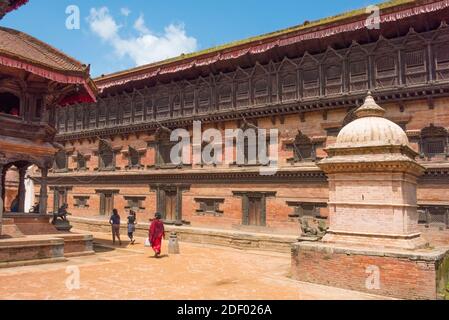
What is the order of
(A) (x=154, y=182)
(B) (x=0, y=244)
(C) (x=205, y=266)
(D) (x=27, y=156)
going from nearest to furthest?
(B) (x=0, y=244) < (C) (x=205, y=266) < (D) (x=27, y=156) < (A) (x=154, y=182)

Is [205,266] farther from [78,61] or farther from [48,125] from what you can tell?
[78,61]

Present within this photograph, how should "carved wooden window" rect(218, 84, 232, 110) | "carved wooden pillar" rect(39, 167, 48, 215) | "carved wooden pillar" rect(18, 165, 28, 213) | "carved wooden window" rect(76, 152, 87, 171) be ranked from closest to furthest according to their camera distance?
1. "carved wooden pillar" rect(39, 167, 48, 215)
2. "carved wooden pillar" rect(18, 165, 28, 213)
3. "carved wooden window" rect(218, 84, 232, 110)
4. "carved wooden window" rect(76, 152, 87, 171)

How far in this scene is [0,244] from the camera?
1138cm

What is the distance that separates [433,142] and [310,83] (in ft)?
19.5

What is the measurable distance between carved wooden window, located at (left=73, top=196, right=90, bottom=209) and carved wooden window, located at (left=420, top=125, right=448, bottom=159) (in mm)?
21963

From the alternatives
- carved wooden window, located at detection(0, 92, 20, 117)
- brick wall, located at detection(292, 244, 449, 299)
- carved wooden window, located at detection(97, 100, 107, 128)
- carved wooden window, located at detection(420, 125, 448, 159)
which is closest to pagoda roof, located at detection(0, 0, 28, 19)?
carved wooden window, located at detection(0, 92, 20, 117)

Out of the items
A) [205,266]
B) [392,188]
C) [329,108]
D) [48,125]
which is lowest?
[205,266]

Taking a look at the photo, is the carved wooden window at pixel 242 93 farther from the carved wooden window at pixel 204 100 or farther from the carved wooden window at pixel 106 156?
the carved wooden window at pixel 106 156

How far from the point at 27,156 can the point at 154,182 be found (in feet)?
35.1

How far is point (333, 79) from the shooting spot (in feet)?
58.5

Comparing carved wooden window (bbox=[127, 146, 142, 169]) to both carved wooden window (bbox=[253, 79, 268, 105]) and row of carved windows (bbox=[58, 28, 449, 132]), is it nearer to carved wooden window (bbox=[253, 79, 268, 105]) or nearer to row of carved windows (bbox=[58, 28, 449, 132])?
A: row of carved windows (bbox=[58, 28, 449, 132])

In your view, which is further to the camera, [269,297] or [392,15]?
[392,15]

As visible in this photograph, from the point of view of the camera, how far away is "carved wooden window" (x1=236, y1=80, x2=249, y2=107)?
20500 mm
